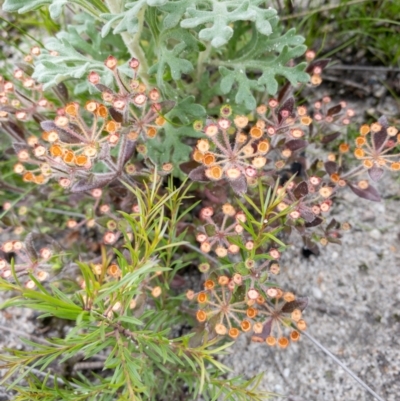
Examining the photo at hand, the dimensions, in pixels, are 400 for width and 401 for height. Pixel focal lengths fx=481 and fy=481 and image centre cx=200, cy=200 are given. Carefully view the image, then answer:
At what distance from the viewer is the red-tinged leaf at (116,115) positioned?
196cm

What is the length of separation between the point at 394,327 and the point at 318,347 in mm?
385

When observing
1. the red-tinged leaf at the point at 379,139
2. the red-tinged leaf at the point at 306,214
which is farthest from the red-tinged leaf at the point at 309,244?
the red-tinged leaf at the point at 379,139

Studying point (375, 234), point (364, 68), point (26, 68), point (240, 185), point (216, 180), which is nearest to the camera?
point (240, 185)

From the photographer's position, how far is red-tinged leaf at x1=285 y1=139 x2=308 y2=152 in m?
2.21

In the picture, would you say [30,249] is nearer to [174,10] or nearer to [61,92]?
[61,92]

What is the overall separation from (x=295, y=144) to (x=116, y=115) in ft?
2.71

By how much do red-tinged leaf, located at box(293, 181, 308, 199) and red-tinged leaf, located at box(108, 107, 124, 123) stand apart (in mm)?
777

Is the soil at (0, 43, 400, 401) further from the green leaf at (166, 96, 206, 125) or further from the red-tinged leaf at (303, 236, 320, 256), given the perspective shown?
the green leaf at (166, 96, 206, 125)

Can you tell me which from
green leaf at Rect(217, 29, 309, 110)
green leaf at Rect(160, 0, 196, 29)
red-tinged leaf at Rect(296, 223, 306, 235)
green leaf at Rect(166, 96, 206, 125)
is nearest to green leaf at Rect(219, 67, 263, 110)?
green leaf at Rect(217, 29, 309, 110)

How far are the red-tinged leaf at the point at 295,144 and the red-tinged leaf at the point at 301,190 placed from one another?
290 millimetres

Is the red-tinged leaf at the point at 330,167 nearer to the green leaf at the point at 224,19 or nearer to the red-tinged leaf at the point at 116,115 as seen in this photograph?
the green leaf at the point at 224,19

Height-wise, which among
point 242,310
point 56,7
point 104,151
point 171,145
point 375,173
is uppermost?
point 56,7

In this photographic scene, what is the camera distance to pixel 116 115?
6.44 ft

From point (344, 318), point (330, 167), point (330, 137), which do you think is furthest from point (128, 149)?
point (344, 318)
